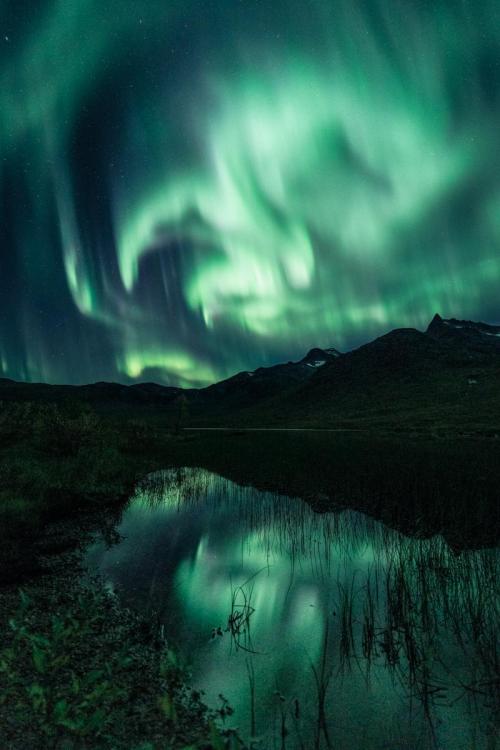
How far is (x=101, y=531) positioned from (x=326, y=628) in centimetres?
1122

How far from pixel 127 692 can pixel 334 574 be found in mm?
7264

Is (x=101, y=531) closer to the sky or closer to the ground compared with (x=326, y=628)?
closer to the sky

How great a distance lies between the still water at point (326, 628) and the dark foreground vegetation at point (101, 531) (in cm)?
92

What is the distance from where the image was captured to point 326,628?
8836mm

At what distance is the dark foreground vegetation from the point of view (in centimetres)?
550

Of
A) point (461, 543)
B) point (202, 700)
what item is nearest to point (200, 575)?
point (202, 700)

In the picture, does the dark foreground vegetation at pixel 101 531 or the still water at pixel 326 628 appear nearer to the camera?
the dark foreground vegetation at pixel 101 531

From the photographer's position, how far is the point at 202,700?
6438 mm

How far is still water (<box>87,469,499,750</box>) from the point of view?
5.98m

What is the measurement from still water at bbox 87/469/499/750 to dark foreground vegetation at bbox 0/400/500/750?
0.92 meters

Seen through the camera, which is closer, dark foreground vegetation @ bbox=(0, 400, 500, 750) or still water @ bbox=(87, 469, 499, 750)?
dark foreground vegetation @ bbox=(0, 400, 500, 750)

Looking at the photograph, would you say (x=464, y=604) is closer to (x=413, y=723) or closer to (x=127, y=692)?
(x=413, y=723)

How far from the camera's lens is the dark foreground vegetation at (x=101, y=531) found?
5500mm

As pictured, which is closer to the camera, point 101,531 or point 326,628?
point 326,628
